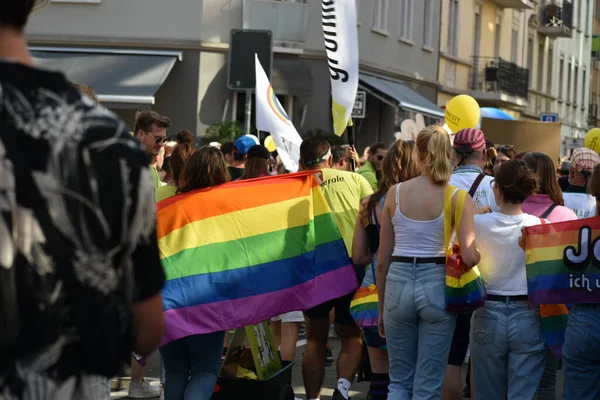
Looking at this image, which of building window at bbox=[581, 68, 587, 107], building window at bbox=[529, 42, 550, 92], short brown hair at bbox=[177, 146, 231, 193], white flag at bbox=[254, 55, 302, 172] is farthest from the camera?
building window at bbox=[581, 68, 587, 107]

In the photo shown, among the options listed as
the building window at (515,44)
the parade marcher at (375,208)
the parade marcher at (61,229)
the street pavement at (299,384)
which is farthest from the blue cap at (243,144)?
the building window at (515,44)

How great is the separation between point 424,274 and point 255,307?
1.13 metres

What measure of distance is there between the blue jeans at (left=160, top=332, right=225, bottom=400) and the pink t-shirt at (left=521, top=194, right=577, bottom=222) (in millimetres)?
2020

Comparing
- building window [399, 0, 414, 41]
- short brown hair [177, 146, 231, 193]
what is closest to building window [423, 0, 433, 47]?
building window [399, 0, 414, 41]

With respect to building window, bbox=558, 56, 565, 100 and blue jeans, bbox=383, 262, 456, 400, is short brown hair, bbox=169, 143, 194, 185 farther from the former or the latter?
building window, bbox=558, 56, 565, 100

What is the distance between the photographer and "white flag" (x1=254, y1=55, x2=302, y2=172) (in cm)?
1137

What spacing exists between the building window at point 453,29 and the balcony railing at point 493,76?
197 cm

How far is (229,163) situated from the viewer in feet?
37.1

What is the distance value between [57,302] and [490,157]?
8054 millimetres

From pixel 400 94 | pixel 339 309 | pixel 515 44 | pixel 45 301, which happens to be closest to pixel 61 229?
pixel 45 301

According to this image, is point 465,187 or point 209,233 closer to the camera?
point 209,233

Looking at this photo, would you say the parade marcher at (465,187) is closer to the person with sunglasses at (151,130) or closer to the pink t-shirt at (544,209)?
the pink t-shirt at (544,209)

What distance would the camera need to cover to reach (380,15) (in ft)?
103

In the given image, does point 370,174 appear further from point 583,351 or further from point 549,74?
point 549,74
